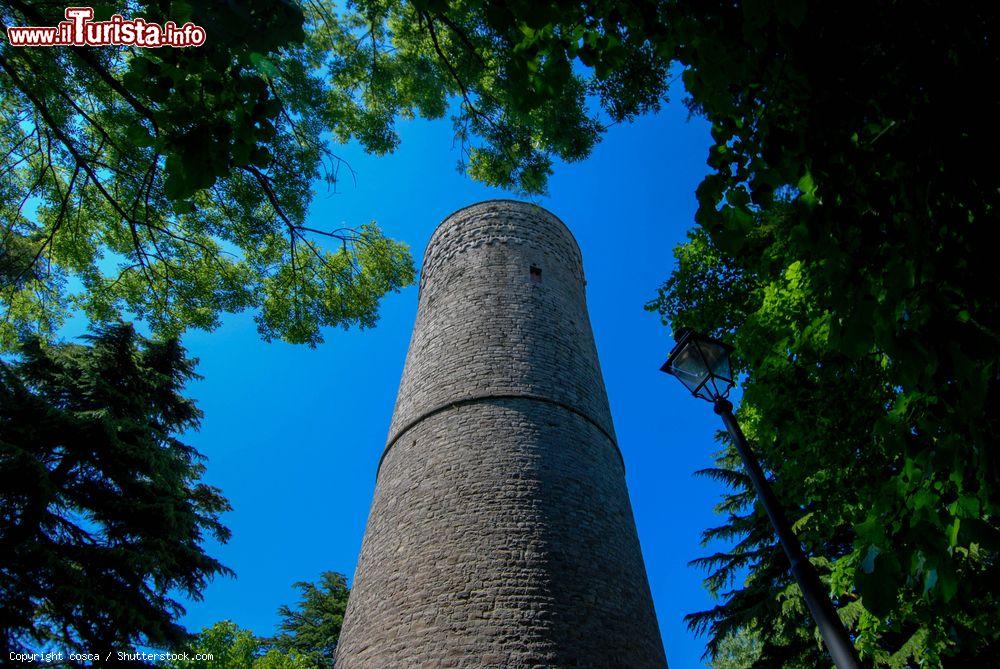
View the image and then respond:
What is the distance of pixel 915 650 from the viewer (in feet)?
21.9

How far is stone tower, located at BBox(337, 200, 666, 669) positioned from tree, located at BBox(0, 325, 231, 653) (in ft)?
13.1

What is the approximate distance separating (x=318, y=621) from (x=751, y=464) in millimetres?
17413

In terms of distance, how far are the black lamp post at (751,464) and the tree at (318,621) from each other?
15181mm

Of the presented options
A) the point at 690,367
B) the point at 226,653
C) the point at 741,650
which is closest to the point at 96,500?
the point at 226,653

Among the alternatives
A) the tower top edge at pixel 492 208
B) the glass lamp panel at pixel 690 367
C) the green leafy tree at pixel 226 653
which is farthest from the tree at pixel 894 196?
the green leafy tree at pixel 226 653

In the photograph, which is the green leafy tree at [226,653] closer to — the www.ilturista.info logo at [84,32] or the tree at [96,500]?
the tree at [96,500]

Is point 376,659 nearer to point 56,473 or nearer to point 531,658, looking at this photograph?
point 531,658

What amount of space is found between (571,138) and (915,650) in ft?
25.1

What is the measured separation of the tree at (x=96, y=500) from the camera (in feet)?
24.6

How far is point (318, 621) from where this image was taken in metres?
16.8

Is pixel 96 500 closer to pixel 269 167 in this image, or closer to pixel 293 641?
pixel 269 167

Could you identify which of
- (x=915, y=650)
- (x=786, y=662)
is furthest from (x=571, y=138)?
(x=786, y=662)

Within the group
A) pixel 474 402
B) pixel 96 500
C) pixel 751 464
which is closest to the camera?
pixel 751 464

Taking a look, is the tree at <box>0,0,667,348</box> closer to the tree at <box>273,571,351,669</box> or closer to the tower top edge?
the tower top edge
